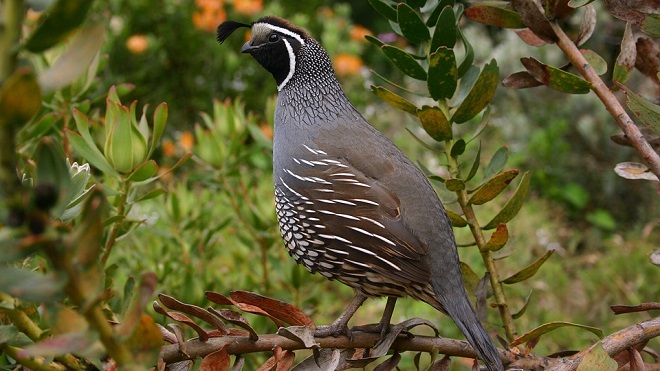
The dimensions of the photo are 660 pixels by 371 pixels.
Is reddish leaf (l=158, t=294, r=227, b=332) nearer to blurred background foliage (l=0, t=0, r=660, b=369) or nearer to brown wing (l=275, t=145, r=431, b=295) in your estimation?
brown wing (l=275, t=145, r=431, b=295)

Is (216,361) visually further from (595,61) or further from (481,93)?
(595,61)

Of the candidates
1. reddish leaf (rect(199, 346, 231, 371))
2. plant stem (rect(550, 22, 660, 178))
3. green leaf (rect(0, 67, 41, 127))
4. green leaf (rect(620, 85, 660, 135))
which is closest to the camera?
green leaf (rect(0, 67, 41, 127))

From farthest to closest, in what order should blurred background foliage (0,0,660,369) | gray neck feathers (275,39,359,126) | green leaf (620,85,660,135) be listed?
blurred background foliage (0,0,660,369)
gray neck feathers (275,39,359,126)
green leaf (620,85,660,135)

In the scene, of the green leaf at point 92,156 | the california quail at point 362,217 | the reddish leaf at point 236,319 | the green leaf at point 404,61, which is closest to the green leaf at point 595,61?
the green leaf at point 404,61

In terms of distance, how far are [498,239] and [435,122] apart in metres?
0.29

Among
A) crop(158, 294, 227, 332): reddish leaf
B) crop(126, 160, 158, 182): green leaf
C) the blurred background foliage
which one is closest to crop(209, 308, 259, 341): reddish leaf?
crop(158, 294, 227, 332): reddish leaf

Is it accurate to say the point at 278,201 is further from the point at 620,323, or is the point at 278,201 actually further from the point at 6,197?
the point at 620,323

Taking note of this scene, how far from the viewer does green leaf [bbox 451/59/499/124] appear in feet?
5.46

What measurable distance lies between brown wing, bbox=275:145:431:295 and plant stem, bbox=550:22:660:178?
0.54m

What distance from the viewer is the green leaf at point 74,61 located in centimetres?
73

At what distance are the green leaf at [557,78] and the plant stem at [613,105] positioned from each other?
28 mm

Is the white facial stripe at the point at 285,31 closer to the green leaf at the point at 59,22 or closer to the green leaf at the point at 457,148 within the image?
the green leaf at the point at 457,148

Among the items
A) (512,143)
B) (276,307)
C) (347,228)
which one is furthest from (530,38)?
(512,143)

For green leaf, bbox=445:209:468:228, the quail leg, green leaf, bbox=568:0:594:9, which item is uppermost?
green leaf, bbox=568:0:594:9
